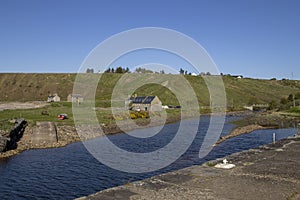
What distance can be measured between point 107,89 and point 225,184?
371 ft

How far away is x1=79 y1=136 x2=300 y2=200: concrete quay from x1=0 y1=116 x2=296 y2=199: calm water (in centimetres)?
364

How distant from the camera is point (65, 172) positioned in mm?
25297

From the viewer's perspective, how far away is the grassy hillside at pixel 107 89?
4693 inches

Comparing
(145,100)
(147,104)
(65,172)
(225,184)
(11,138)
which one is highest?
(145,100)

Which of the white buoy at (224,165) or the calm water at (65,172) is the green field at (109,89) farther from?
the white buoy at (224,165)

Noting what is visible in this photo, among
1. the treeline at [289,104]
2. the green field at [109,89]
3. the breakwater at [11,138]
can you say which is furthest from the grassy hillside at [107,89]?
the breakwater at [11,138]

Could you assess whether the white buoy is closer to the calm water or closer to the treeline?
the calm water

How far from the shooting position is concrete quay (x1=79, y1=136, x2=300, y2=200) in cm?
1652

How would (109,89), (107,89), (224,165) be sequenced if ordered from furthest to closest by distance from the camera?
(109,89) < (107,89) < (224,165)

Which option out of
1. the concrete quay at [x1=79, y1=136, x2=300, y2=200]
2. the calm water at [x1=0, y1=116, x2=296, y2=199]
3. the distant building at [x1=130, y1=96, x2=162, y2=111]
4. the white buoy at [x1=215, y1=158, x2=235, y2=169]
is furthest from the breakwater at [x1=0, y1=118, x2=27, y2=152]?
the distant building at [x1=130, y1=96, x2=162, y2=111]

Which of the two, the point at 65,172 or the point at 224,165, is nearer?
the point at 224,165

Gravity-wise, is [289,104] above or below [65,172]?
above

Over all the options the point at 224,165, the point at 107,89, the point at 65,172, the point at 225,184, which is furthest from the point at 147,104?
the point at 225,184

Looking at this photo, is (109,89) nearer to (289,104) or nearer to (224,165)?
(289,104)
